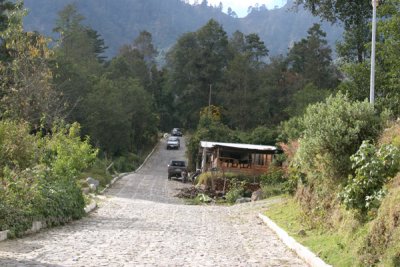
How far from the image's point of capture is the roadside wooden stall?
→ 37688 mm

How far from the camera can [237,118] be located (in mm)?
73500

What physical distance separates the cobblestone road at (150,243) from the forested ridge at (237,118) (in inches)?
42.3

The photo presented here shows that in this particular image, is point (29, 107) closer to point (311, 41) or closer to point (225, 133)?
point (225, 133)

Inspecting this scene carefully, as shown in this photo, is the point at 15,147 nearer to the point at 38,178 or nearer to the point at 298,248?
the point at 38,178

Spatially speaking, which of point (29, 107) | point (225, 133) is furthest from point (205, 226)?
point (225, 133)

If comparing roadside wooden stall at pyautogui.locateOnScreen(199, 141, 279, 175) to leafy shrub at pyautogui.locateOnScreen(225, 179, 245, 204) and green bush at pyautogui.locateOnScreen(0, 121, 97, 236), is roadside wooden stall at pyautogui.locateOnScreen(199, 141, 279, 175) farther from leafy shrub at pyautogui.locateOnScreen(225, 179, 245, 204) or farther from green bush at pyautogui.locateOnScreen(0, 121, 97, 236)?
green bush at pyautogui.locateOnScreen(0, 121, 97, 236)

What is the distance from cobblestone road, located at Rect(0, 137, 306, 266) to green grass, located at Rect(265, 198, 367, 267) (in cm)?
51

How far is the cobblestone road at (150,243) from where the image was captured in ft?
31.9

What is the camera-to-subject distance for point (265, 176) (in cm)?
3353

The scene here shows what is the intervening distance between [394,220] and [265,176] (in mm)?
25405

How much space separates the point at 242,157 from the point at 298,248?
34043 mm

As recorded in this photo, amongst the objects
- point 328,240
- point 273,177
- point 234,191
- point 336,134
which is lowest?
point 234,191

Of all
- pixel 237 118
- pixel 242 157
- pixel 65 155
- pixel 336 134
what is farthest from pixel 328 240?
pixel 237 118

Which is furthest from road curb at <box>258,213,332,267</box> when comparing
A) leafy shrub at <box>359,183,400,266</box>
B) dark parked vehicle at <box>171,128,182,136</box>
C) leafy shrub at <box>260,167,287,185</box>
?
dark parked vehicle at <box>171,128,182,136</box>
